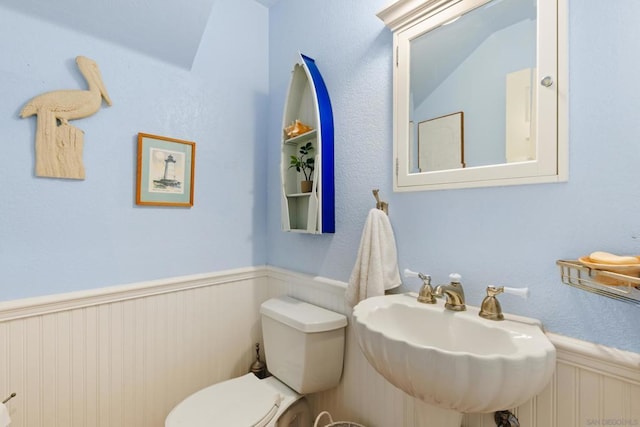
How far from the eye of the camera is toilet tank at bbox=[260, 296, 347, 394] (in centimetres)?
128

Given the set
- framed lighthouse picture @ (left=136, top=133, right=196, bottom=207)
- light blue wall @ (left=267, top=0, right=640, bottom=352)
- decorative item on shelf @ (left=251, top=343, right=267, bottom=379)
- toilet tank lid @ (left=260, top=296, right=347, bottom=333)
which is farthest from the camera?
decorative item on shelf @ (left=251, top=343, right=267, bottom=379)

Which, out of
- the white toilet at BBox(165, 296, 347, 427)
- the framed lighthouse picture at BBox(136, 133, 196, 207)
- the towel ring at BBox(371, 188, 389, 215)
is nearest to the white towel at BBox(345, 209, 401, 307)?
the towel ring at BBox(371, 188, 389, 215)

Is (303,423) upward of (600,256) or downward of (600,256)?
downward

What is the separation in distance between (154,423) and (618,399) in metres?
1.74

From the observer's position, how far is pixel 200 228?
1582mm

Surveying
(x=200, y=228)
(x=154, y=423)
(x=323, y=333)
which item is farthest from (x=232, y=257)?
(x=154, y=423)

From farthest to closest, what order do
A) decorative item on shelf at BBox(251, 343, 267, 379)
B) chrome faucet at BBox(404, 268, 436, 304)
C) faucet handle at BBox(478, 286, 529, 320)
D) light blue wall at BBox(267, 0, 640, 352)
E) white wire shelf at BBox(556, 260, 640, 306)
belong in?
decorative item on shelf at BBox(251, 343, 267, 379) → chrome faucet at BBox(404, 268, 436, 304) → faucet handle at BBox(478, 286, 529, 320) → light blue wall at BBox(267, 0, 640, 352) → white wire shelf at BBox(556, 260, 640, 306)

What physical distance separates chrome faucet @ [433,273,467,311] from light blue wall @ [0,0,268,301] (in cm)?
Result: 114

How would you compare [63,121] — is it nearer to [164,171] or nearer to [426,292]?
[164,171]

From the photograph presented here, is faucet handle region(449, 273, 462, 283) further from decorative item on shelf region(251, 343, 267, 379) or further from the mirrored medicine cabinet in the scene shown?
decorative item on shelf region(251, 343, 267, 379)

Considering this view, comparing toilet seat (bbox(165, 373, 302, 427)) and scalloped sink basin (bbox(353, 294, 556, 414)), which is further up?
scalloped sink basin (bbox(353, 294, 556, 414))

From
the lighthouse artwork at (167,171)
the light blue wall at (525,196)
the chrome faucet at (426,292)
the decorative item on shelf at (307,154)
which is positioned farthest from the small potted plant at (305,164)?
the chrome faucet at (426,292)

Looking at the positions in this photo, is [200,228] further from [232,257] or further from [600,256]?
[600,256]

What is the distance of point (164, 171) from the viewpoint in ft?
4.76
